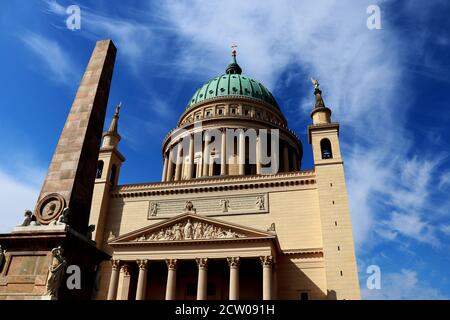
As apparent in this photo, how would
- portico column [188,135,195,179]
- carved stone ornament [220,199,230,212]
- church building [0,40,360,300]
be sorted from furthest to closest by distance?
portico column [188,135,195,179]
carved stone ornament [220,199,230,212]
church building [0,40,360,300]

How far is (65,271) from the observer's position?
29.7 feet

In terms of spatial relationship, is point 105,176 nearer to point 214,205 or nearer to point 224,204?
point 214,205

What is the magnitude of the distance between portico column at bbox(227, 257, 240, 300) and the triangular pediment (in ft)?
6.06

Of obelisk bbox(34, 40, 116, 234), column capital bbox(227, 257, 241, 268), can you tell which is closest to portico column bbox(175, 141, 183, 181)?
column capital bbox(227, 257, 241, 268)

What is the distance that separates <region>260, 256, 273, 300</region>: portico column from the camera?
90.8 feet

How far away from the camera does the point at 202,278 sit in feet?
96.7

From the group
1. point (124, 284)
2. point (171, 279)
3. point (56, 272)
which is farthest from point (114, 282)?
point (56, 272)

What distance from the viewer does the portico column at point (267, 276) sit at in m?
27.7

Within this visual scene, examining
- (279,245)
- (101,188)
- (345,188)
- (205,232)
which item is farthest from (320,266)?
(101,188)

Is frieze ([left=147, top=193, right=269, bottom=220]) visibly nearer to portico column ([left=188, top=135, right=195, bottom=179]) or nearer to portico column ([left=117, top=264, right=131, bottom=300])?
portico column ([left=117, top=264, right=131, bottom=300])

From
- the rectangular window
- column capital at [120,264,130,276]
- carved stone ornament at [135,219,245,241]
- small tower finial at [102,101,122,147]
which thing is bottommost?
the rectangular window

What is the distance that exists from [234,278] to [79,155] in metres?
20.7

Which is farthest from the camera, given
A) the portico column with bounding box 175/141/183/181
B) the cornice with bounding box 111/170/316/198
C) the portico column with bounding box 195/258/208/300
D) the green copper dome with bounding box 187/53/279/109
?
the green copper dome with bounding box 187/53/279/109
